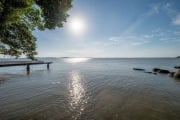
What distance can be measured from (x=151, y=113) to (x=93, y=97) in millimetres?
5666

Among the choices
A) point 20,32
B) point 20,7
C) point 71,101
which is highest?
point 20,7

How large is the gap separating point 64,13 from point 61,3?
716 millimetres

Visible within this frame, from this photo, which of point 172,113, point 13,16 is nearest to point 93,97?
point 172,113

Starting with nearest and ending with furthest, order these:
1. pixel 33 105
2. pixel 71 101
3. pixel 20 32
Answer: pixel 20 32
pixel 33 105
pixel 71 101

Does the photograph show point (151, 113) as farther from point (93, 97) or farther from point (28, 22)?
point (28, 22)

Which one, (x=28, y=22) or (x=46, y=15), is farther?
(x=28, y=22)

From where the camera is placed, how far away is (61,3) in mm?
7793

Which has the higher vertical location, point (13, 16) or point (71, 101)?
point (13, 16)

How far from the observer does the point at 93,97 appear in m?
13.1

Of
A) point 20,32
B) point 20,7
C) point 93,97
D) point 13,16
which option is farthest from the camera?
point 93,97

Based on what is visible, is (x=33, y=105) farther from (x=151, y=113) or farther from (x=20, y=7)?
(x=151, y=113)

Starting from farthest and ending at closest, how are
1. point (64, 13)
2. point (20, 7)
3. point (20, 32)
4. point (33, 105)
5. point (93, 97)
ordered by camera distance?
point (93, 97)
point (33, 105)
point (20, 32)
point (64, 13)
point (20, 7)

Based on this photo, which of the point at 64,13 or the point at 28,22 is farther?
the point at 28,22

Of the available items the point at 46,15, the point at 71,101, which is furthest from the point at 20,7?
the point at 71,101
